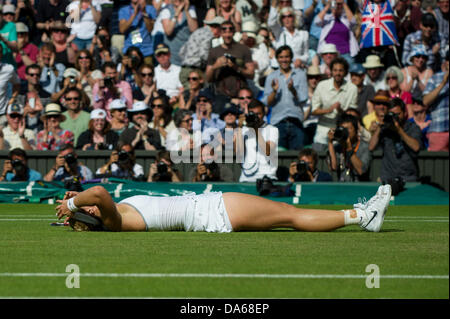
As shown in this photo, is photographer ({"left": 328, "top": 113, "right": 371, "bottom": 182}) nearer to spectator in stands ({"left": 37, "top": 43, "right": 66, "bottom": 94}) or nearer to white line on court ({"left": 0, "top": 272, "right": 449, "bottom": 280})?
spectator in stands ({"left": 37, "top": 43, "right": 66, "bottom": 94})

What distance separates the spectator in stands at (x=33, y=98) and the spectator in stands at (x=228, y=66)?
3.36m

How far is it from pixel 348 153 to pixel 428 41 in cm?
397

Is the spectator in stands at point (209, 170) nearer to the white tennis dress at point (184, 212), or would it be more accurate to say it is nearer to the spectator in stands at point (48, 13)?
the white tennis dress at point (184, 212)

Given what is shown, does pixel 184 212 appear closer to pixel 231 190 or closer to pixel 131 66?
pixel 231 190

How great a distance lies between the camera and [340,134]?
1430 centimetres

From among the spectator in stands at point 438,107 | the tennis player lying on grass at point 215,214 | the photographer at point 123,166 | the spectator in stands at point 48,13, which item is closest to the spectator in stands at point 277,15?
the spectator in stands at point 438,107

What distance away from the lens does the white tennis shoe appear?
841 cm

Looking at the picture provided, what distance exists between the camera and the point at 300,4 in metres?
18.0

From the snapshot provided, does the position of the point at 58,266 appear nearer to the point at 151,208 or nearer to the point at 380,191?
the point at 151,208

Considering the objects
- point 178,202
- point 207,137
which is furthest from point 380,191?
point 207,137

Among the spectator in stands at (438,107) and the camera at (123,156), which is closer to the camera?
the camera at (123,156)

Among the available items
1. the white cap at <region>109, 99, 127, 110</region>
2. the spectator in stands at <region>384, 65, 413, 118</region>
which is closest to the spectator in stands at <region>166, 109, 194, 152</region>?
the white cap at <region>109, 99, 127, 110</region>

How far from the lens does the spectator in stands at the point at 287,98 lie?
1595 centimetres
